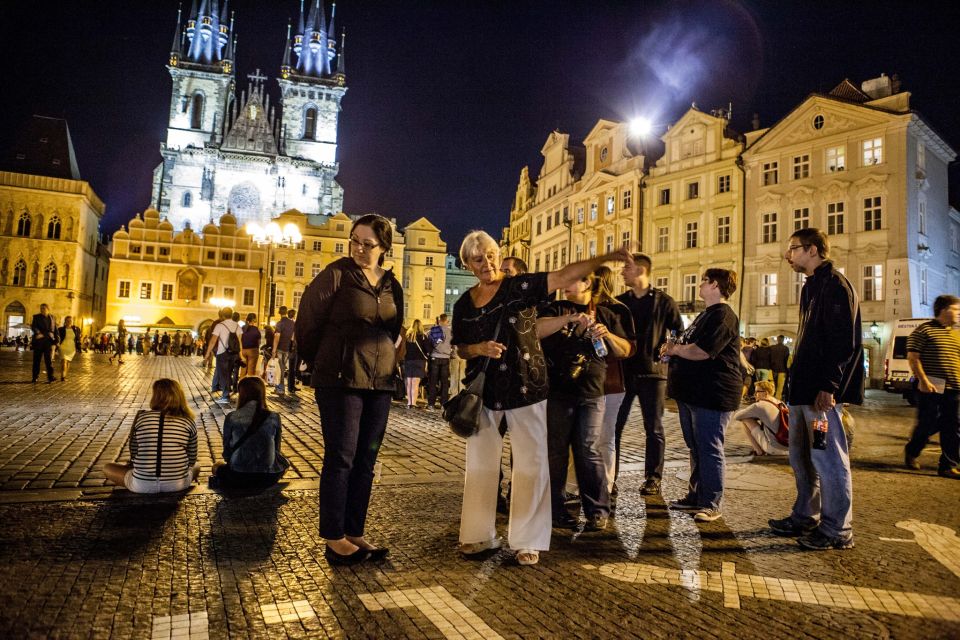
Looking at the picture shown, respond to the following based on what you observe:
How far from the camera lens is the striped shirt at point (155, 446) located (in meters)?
5.20

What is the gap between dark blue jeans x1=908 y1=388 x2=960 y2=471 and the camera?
7.07 m

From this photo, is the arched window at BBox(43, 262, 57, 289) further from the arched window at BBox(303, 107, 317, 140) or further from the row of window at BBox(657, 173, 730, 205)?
the row of window at BBox(657, 173, 730, 205)

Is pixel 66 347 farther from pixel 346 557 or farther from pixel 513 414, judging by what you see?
pixel 513 414

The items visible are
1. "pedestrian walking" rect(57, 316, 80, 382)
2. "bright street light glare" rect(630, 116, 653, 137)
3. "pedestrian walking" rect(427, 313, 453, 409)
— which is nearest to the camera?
"pedestrian walking" rect(427, 313, 453, 409)

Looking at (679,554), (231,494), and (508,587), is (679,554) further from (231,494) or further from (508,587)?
(231,494)

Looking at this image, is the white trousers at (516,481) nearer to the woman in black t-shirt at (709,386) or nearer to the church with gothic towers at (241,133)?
the woman in black t-shirt at (709,386)

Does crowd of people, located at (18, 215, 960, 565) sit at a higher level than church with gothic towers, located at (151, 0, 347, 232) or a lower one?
lower

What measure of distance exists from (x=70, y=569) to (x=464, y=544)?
2.18 m

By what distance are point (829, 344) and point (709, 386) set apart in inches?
37.3

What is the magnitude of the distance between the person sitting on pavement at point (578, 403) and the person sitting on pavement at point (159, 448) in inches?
120

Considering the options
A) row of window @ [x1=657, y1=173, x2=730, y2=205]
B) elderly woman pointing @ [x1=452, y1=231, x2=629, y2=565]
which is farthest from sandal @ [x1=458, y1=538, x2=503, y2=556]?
row of window @ [x1=657, y1=173, x2=730, y2=205]

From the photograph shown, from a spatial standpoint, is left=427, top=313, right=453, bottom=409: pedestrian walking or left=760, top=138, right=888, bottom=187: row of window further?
left=760, top=138, right=888, bottom=187: row of window

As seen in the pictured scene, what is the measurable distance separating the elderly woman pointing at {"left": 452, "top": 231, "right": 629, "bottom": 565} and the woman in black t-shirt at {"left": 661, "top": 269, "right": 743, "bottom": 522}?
1.72m

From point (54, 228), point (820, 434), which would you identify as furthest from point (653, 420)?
point (54, 228)
